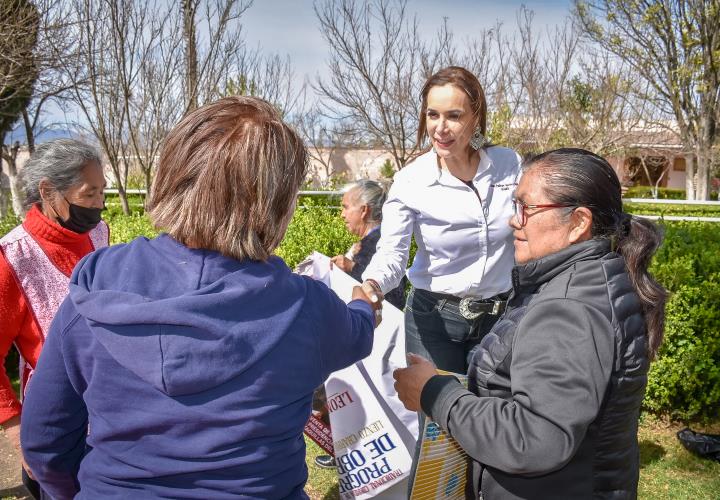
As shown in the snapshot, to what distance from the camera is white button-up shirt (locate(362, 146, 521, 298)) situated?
2.98 m

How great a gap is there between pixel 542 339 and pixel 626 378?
0.88ft

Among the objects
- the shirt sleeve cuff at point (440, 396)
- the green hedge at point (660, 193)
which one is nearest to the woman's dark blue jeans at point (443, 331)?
the shirt sleeve cuff at point (440, 396)

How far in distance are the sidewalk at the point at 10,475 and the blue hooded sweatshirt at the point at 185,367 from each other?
3.23m

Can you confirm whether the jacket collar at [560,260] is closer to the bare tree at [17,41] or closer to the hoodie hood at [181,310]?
the hoodie hood at [181,310]

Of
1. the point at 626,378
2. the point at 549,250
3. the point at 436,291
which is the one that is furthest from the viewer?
the point at 436,291

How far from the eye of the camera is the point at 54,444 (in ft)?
5.14

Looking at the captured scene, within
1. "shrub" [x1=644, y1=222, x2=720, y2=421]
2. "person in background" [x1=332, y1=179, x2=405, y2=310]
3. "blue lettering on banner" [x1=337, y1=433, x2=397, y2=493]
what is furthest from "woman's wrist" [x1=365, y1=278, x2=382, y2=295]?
"shrub" [x1=644, y1=222, x2=720, y2=421]

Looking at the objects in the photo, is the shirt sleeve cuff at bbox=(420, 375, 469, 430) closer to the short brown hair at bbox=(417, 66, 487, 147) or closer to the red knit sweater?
the red knit sweater

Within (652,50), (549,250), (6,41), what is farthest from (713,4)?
(549,250)

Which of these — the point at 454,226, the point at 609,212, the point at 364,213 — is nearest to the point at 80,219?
the point at 454,226

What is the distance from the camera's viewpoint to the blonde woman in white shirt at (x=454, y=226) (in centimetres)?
297

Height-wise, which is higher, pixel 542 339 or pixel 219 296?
pixel 219 296

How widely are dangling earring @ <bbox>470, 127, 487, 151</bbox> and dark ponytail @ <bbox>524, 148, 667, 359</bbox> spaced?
1.32 meters

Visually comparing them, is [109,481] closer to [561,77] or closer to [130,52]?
[130,52]
